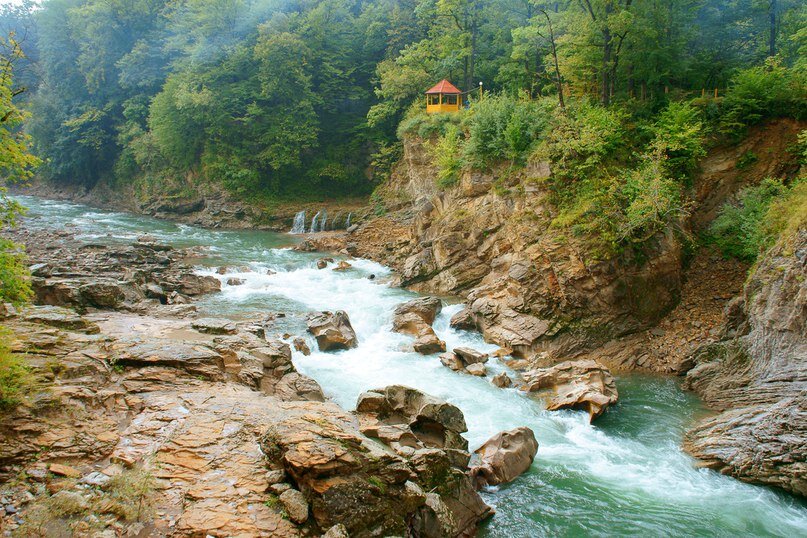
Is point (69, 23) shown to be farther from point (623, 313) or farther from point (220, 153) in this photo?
point (623, 313)

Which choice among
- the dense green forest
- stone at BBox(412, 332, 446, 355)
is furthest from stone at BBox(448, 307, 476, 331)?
the dense green forest

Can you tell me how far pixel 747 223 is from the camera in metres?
14.9

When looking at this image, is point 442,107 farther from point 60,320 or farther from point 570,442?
point 60,320

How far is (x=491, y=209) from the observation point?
68.0 feet

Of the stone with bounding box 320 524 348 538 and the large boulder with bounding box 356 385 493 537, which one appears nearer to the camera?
the stone with bounding box 320 524 348 538

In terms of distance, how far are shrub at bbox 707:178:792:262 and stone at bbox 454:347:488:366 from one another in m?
8.40

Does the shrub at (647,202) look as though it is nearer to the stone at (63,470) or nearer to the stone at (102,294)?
the stone at (63,470)

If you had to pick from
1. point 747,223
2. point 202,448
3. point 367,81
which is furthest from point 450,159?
point 367,81

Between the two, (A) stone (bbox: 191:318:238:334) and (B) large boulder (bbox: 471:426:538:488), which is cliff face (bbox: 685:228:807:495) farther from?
(A) stone (bbox: 191:318:238:334)

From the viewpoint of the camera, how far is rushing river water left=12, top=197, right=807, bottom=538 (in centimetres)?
844

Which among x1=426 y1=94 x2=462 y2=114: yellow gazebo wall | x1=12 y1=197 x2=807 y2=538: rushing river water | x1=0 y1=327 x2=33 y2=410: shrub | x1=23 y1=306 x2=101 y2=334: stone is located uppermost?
x1=426 y1=94 x2=462 y2=114: yellow gazebo wall

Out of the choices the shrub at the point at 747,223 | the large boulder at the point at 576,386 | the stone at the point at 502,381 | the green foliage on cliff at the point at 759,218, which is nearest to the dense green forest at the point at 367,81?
the shrub at the point at 747,223

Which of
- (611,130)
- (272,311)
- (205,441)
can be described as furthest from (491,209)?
(205,441)

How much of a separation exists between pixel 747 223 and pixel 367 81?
3399cm
